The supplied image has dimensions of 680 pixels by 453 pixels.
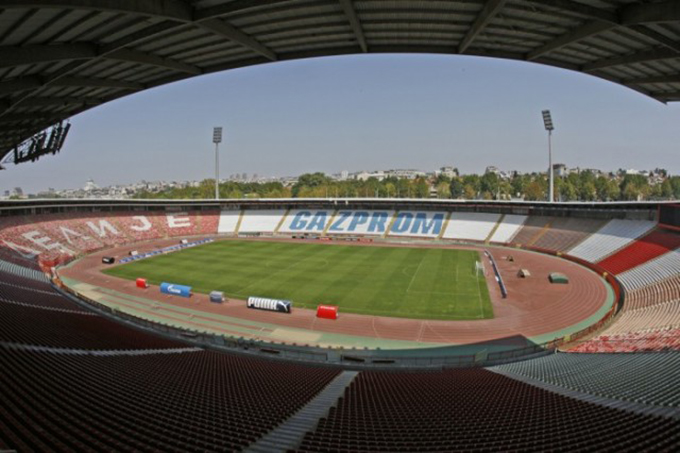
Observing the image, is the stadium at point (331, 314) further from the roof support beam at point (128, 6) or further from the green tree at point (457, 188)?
the green tree at point (457, 188)

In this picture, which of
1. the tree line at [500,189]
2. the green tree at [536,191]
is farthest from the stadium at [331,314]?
the tree line at [500,189]

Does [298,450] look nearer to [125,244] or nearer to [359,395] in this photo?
[359,395]

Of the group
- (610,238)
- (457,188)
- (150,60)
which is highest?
(150,60)

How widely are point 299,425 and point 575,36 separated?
1808cm

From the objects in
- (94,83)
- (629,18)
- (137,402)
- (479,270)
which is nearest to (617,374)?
(629,18)

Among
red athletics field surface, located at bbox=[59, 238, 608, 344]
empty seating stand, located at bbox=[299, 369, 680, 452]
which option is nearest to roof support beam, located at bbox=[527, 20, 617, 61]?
empty seating stand, located at bbox=[299, 369, 680, 452]

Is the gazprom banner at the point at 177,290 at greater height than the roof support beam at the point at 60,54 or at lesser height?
lesser

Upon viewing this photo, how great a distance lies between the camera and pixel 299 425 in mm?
9305

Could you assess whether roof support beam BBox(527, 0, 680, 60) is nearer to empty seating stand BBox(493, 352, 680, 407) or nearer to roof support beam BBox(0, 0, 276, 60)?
roof support beam BBox(0, 0, 276, 60)

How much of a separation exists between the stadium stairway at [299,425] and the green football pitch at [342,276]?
14090mm

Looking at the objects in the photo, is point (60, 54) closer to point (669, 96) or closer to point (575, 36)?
point (575, 36)

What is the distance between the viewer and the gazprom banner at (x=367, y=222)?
6212cm

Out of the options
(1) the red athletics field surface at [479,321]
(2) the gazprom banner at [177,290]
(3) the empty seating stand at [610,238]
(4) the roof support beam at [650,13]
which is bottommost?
(1) the red athletics field surface at [479,321]

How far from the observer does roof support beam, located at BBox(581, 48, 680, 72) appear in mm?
16989
